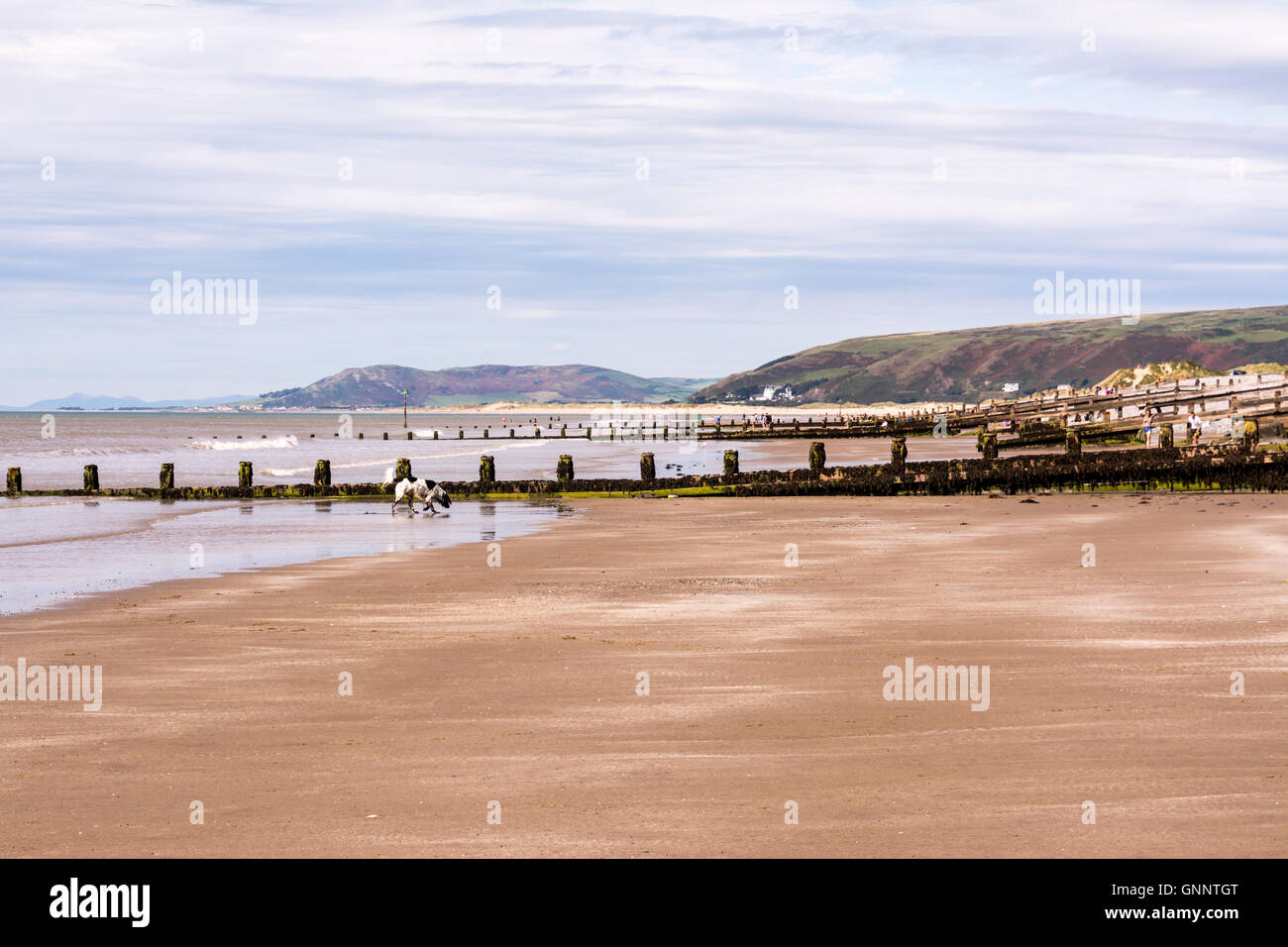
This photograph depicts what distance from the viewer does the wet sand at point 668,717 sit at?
762 centimetres

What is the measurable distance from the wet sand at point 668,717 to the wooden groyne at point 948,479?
1348 cm

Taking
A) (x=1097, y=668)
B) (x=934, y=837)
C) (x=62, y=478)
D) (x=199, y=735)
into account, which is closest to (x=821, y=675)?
(x=1097, y=668)

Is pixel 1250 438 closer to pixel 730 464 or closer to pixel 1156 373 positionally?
pixel 730 464

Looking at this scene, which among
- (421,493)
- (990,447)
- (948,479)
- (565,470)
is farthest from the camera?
(990,447)

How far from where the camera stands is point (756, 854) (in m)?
7.16

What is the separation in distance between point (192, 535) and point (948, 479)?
1887 cm

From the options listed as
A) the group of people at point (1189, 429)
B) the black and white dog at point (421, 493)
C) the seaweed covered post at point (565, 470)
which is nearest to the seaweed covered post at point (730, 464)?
the seaweed covered post at point (565, 470)

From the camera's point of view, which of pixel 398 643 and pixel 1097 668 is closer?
pixel 1097 668

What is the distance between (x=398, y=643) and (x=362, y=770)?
5.06 metres

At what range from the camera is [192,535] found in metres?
28.7

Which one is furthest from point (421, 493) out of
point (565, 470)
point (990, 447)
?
point (990, 447)

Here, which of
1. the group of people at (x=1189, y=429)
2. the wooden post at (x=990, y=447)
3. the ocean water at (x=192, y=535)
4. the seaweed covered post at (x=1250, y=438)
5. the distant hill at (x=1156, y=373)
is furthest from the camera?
the distant hill at (x=1156, y=373)

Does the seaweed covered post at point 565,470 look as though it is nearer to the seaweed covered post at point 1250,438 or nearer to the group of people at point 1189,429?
the seaweed covered post at point 1250,438

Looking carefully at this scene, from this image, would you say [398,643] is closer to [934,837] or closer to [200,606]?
[200,606]
